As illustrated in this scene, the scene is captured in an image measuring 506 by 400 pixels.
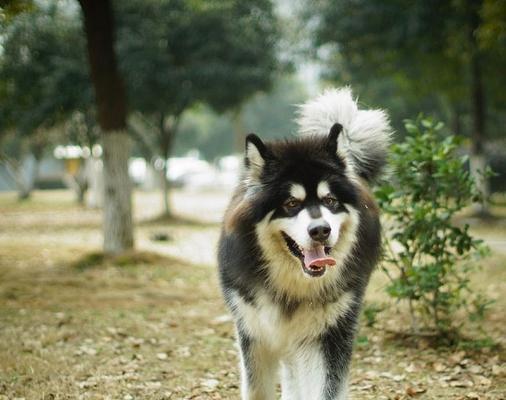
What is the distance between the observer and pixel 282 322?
363 centimetres

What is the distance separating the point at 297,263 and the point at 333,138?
0.82m

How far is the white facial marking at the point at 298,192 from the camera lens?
136 inches

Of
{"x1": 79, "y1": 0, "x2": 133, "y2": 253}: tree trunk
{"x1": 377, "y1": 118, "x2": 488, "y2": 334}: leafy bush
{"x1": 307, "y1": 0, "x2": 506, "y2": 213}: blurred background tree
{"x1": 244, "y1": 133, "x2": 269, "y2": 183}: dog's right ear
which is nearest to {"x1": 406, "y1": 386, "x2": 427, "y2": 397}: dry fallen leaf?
{"x1": 377, "y1": 118, "x2": 488, "y2": 334}: leafy bush

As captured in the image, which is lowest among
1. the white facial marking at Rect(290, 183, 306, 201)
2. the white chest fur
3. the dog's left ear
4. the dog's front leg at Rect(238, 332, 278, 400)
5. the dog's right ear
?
the dog's front leg at Rect(238, 332, 278, 400)

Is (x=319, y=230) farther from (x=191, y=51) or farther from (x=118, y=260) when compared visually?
(x=191, y=51)

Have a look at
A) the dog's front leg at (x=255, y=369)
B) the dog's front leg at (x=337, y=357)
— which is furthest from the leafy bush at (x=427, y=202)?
the dog's front leg at (x=255, y=369)

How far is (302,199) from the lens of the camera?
11.4 ft

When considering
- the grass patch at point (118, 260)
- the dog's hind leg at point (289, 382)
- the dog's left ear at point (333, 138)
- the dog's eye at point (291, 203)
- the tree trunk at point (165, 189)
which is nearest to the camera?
the dog's eye at point (291, 203)

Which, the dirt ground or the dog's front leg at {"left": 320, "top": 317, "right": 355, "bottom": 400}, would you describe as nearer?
the dog's front leg at {"left": 320, "top": 317, "right": 355, "bottom": 400}

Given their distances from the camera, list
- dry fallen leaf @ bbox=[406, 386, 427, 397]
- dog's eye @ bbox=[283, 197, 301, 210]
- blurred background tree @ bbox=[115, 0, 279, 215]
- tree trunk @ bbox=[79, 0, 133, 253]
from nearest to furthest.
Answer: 1. dog's eye @ bbox=[283, 197, 301, 210]
2. dry fallen leaf @ bbox=[406, 386, 427, 397]
3. tree trunk @ bbox=[79, 0, 133, 253]
4. blurred background tree @ bbox=[115, 0, 279, 215]

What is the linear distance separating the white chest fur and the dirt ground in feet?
3.75

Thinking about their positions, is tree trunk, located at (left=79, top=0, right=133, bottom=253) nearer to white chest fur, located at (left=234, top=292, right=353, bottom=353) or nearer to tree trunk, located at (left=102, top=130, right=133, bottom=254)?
tree trunk, located at (left=102, top=130, right=133, bottom=254)

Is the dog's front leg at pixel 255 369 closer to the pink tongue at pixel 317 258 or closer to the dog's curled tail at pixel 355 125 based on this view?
the pink tongue at pixel 317 258

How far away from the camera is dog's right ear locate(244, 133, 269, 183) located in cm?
359
